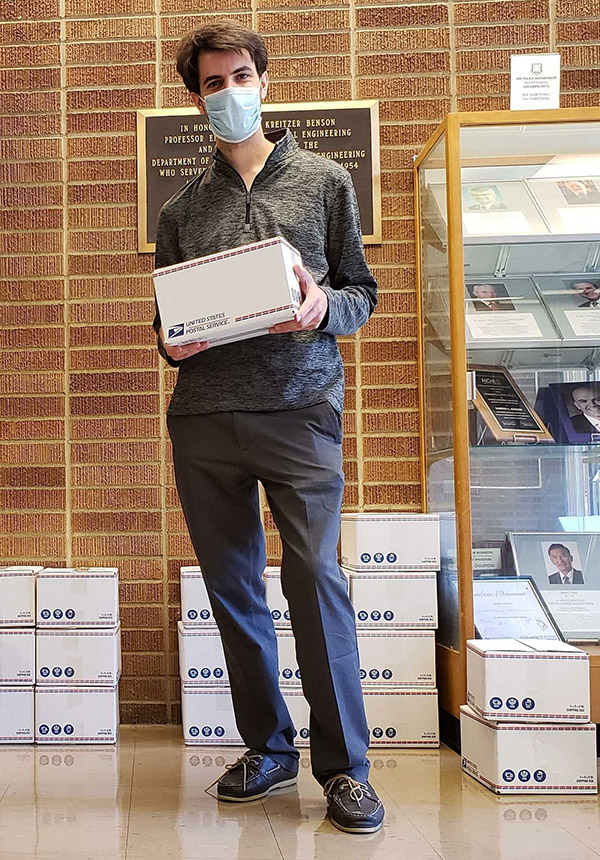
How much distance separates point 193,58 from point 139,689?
1.80 metres

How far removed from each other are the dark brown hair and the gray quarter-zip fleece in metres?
0.17

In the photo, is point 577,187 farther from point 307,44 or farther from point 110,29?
point 110,29

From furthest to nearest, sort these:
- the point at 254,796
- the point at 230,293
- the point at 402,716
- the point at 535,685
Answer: the point at 402,716 → the point at 535,685 → the point at 254,796 → the point at 230,293

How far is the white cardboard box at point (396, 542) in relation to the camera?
2.48m

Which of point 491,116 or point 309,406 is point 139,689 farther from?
point 491,116

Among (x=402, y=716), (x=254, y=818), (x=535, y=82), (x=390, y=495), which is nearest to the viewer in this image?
(x=254, y=818)

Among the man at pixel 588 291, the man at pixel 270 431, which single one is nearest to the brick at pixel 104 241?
the man at pixel 270 431

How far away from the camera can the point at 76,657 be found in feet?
8.24

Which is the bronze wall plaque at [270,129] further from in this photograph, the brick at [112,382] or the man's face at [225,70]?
the man's face at [225,70]

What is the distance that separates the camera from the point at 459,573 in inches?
93.7

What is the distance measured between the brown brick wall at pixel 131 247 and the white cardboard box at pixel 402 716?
59cm

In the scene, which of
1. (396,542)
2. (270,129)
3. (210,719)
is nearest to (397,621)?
(396,542)

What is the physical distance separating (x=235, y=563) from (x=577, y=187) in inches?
58.3

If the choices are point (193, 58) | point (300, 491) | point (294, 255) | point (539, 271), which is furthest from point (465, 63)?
point (300, 491)
